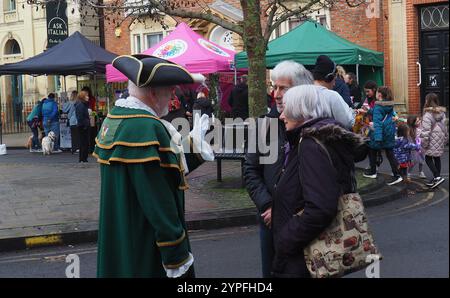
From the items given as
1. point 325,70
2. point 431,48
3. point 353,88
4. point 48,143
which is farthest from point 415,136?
point 48,143

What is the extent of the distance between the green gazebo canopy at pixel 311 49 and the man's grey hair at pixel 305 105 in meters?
12.2

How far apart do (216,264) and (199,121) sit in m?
2.97

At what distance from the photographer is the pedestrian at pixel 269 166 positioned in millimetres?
4160

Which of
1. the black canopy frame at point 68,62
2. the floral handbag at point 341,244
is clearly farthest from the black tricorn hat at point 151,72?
the black canopy frame at point 68,62

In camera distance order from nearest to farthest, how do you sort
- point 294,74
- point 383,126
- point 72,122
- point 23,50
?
point 294,74, point 383,126, point 72,122, point 23,50

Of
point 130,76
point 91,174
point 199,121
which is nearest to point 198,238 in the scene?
point 199,121

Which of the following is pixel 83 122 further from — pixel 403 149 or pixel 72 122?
pixel 403 149

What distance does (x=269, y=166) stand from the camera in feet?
13.9

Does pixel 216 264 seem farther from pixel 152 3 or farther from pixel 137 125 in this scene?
pixel 152 3

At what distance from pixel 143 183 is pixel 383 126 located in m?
8.74

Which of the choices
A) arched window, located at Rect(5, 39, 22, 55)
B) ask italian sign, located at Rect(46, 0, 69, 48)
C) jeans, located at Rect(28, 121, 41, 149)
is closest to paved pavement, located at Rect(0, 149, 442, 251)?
jeans, located at Rect(28, 121, 41, 149)

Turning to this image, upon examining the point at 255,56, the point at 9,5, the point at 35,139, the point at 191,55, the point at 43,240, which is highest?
the point at 9,5

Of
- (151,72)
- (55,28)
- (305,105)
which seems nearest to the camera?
(305,105)

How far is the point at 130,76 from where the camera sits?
11.7 ft
